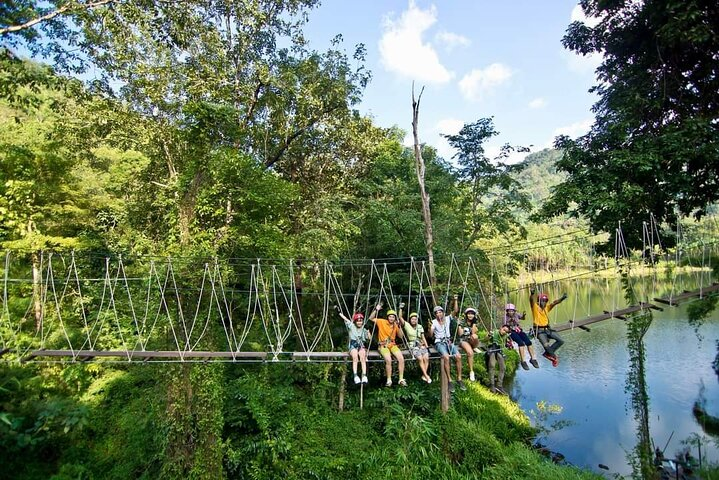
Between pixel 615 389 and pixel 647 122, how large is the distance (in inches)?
254

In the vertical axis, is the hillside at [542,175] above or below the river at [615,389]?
above

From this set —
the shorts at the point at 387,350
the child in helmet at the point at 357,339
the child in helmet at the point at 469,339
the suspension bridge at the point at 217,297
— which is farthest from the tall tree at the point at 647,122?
the child in helmet at the point at 357,339

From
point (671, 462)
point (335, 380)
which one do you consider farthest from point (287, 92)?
point (671, 462)

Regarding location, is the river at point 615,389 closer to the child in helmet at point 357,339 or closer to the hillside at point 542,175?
the child in helmet at point 357,339

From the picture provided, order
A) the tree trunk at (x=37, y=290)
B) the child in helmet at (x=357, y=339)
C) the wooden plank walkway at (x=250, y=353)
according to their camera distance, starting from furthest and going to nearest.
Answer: the tree trunk at (x=37, y=290) < the child in helmet at (x=357, y=339) < the wooden plank walkway at (x=250, y=353)

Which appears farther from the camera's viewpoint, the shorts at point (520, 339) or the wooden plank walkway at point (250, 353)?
the shorts at point (520, 339)

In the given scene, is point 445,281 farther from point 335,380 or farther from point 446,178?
point 335,380

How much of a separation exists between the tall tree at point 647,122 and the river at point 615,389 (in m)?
1.31

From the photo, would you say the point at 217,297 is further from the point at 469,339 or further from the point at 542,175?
the point at 542,175

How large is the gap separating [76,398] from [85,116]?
4393mm

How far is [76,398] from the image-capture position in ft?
21.6

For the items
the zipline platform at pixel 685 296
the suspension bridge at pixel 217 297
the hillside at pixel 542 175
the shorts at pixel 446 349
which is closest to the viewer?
the shorts at pixel 446 349

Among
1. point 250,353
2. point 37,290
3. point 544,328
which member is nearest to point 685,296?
point 544,328

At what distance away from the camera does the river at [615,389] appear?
7348mm
